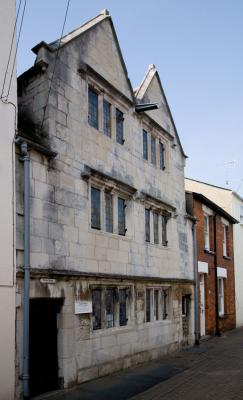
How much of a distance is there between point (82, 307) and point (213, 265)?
41.2 feet

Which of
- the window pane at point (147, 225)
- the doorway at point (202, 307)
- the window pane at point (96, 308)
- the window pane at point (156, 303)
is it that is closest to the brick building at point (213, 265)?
the doorway at point (202, 307)

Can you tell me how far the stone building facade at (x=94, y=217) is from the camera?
404 inches

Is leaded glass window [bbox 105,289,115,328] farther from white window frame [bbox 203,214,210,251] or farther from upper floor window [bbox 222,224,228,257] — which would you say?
upper floor window [bbox 222,224,228,257]

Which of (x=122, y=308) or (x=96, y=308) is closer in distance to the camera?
(x=96, y=308)

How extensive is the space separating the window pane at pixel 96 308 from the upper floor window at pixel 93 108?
15.2 feet

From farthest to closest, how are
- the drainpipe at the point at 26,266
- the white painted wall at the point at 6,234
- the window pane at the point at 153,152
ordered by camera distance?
the window pane at the point at 153,152 < the drainpipe at the point at 26,266 < the white painted wall at the point at 6,234

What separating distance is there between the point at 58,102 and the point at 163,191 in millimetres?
6893

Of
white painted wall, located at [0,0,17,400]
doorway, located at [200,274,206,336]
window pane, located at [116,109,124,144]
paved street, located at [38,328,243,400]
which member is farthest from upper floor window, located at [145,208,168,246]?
white painted wall, located at [0,0,17,400]

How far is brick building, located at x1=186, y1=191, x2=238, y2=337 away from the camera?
20531mm

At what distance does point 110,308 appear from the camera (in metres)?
13.0

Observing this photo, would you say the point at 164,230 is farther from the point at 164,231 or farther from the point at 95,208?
the point at 95,208

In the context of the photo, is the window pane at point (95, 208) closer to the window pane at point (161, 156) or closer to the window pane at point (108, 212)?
the window pane at point (108, 212)

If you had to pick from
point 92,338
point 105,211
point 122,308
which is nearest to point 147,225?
point 105,211

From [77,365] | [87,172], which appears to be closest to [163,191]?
[87,172]
